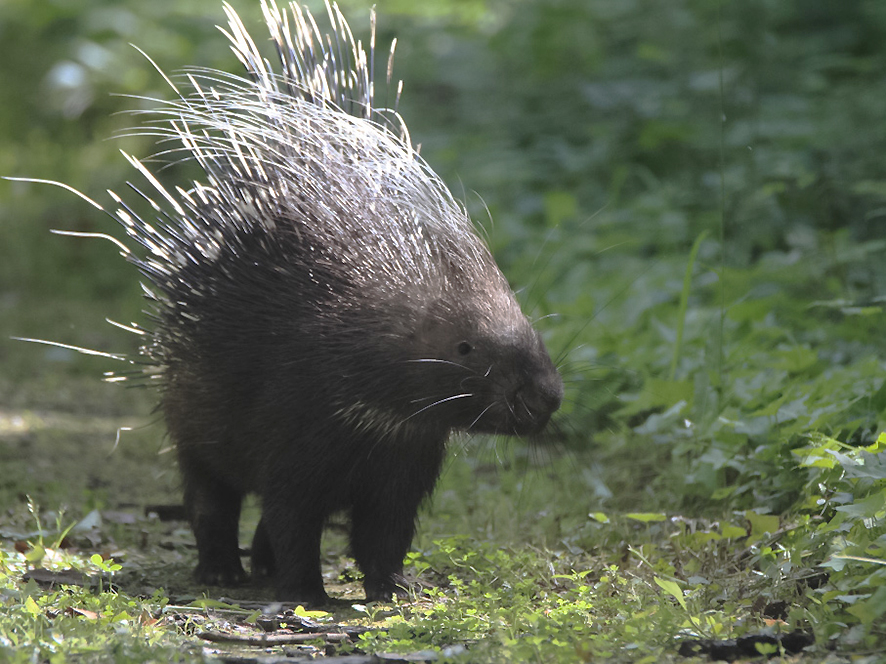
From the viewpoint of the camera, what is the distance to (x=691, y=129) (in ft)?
27.0

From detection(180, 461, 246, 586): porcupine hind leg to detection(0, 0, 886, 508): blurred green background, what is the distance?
1575 mm

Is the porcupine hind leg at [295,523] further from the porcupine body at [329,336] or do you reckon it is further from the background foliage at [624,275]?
the background foliage at [624,275]

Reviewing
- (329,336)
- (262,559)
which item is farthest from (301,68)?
(262,559)

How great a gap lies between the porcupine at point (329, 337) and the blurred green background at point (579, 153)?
45.7 inches

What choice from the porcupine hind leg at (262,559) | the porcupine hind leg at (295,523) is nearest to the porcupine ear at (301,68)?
the porcupine hind leg at (295,523)

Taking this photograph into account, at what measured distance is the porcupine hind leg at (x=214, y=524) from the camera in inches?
159

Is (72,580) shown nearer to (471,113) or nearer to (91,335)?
(91,335)

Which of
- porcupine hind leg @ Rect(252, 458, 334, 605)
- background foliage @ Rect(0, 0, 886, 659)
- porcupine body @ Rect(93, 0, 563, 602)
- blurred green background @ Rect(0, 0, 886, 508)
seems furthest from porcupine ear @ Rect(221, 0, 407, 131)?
porcupine hind leg @ Rect(252, 458, 334, 605)

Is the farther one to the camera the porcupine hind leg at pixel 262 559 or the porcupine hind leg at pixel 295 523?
the porcupine hind leg at pixel 262 559

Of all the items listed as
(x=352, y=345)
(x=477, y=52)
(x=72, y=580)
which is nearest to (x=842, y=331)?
(x=352, y=345)

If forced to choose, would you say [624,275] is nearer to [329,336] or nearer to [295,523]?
[329,336]

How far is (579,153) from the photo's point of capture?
880 centimetres

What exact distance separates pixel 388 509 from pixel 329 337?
2.10 feet

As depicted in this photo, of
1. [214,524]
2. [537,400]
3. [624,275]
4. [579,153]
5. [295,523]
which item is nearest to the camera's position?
[537,400]
